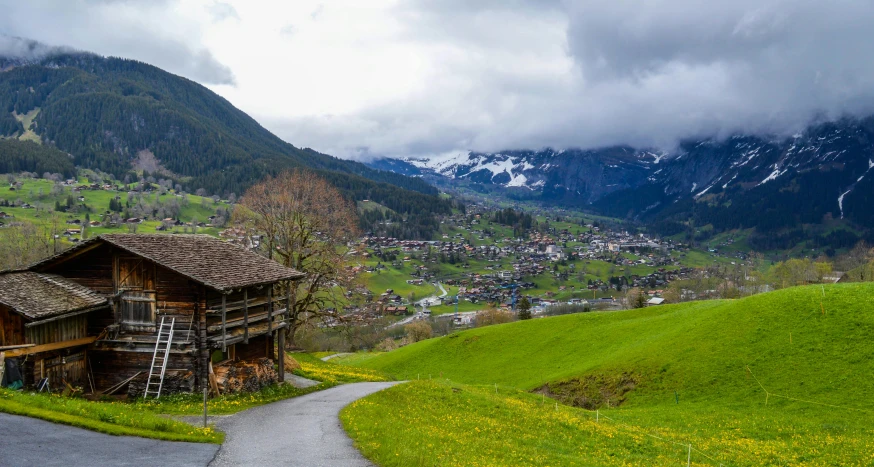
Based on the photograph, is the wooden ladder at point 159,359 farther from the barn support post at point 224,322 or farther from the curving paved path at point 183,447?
the curving paved path at point 183,447

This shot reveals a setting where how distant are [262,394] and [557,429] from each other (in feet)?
55.2

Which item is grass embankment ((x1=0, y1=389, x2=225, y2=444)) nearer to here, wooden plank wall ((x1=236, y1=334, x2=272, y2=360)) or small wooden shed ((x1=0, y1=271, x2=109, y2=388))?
small wooden shed ((x1=0, y1=271, x2=109, y2=388))

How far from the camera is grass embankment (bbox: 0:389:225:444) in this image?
17.7 meters

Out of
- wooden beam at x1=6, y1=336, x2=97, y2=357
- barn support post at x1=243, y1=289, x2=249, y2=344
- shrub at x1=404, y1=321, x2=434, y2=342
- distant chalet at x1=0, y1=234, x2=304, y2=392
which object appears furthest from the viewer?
shrub at x1=404, y1=321, x2=434, y2=342

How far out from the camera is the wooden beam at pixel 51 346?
24.6m

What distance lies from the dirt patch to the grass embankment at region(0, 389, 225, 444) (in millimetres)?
27456

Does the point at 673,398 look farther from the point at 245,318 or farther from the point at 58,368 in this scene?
the point at 58,368

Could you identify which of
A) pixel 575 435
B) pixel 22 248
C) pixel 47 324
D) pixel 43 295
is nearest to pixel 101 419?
pixel 47 324

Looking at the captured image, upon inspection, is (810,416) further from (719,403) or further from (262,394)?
(262,394)

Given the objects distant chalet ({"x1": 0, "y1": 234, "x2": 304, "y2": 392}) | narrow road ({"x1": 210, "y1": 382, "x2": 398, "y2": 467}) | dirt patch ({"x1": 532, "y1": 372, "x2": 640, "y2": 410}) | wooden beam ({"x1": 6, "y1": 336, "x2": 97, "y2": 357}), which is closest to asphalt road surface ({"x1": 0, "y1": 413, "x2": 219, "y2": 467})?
narrow road ({"x1": 210, "y1": 382, "x2": 398, "y2": 467})

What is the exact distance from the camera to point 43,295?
88.2 ft

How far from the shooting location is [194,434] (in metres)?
19.2

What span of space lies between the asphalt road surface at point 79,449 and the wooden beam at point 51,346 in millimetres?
8709

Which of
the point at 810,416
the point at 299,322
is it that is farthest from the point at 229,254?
the point at 810,416
